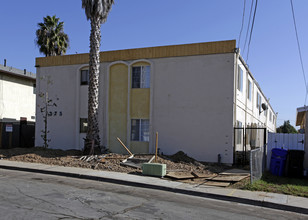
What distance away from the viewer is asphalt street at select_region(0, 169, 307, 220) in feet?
20.6

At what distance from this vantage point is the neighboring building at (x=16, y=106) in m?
20.6

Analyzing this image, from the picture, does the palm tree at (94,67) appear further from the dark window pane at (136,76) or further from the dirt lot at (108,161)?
the dark window pane at (136,76)

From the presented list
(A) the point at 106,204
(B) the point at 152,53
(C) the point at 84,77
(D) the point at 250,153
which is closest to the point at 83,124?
(C) the point at 84,77

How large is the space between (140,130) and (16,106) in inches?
563

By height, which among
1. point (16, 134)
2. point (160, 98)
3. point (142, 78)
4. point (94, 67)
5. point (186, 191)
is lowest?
point (186, 191)

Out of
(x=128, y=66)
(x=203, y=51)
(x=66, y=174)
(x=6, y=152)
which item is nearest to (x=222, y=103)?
(x=203, y=51)

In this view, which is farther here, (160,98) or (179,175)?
(160,98)

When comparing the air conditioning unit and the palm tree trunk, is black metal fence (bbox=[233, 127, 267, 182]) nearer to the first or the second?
the air conditioning unit

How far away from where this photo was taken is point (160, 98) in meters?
16.6

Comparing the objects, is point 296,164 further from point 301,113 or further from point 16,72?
point 16,72

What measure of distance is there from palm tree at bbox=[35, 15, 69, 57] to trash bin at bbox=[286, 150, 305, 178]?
25050 millimetres

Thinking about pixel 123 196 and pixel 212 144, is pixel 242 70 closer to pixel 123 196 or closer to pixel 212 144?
pixel 212 144

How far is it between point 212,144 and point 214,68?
152 inches

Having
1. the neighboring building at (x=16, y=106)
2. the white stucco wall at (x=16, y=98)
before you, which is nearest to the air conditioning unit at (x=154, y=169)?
the neighboring building at (x=16, y=106)
